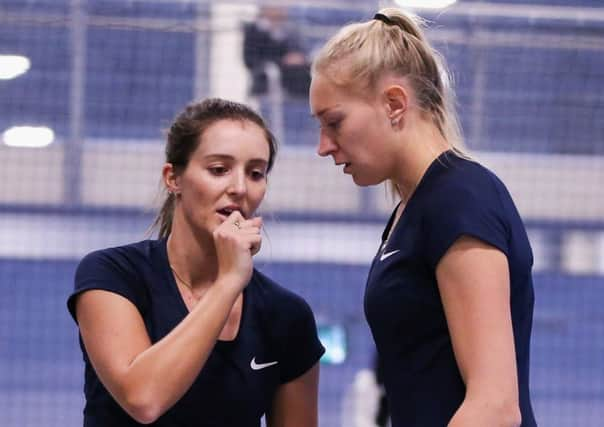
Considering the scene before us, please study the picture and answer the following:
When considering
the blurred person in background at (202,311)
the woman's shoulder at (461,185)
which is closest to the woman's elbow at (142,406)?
the blurred person in background at (202,311)

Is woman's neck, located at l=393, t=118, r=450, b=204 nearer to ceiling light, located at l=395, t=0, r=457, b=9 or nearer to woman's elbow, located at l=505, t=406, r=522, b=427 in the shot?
woman's elbow, located at l=505, t=406, r=522, b=427

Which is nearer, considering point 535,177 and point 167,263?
point 167,263

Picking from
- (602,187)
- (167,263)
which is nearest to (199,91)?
(602,187)

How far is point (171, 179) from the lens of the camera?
5.91 ft

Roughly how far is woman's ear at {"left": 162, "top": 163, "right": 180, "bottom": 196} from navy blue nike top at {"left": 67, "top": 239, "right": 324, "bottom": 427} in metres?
0.08

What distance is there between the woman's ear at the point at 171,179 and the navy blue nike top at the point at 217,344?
0.08 m

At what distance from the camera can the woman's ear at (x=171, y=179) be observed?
179 centimetres

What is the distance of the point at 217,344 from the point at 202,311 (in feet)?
0.48

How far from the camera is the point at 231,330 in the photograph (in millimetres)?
1755

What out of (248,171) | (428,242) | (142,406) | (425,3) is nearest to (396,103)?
(428,242)

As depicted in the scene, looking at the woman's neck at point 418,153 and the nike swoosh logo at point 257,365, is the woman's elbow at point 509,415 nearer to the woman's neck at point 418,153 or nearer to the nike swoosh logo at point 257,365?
the woman's neck at point 418,153

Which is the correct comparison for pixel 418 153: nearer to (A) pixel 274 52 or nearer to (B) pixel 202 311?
(B) pixel 202 311

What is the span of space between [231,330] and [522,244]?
49 cm

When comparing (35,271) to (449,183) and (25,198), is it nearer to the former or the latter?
(25,198)
